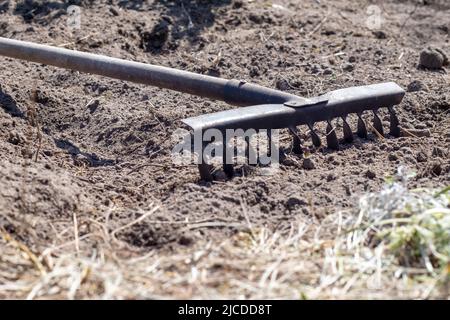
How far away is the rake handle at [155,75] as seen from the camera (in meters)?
4.16

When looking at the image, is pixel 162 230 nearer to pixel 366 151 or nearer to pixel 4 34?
pixel 366 151

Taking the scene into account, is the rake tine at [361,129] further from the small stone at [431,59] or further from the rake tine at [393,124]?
the small stone at [431,59]

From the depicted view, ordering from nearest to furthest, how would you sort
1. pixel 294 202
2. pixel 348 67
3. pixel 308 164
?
1. pixel 294 202
2. pixel 308 164
3. pixel 348 67

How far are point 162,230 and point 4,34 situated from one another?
9.40 feet

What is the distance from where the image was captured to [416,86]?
4.83 m

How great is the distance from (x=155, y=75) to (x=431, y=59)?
1825mm

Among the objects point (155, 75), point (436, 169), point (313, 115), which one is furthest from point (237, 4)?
point (436, 169)

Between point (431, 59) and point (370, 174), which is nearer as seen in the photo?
point (370, 174)

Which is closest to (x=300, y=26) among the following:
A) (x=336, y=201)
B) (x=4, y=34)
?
(x=4, y=34)

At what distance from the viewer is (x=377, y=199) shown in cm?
333

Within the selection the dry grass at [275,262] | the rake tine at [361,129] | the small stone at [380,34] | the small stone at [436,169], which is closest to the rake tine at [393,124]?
the rake tine at [361,129]

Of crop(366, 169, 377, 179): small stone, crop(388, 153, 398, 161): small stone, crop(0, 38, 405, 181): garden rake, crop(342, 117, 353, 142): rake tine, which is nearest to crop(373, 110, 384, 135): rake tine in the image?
crop(0, 38, 405, 181): garden rake

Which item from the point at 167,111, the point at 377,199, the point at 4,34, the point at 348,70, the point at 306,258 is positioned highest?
the point at 4,34

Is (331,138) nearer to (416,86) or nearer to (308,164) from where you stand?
(308,164)
